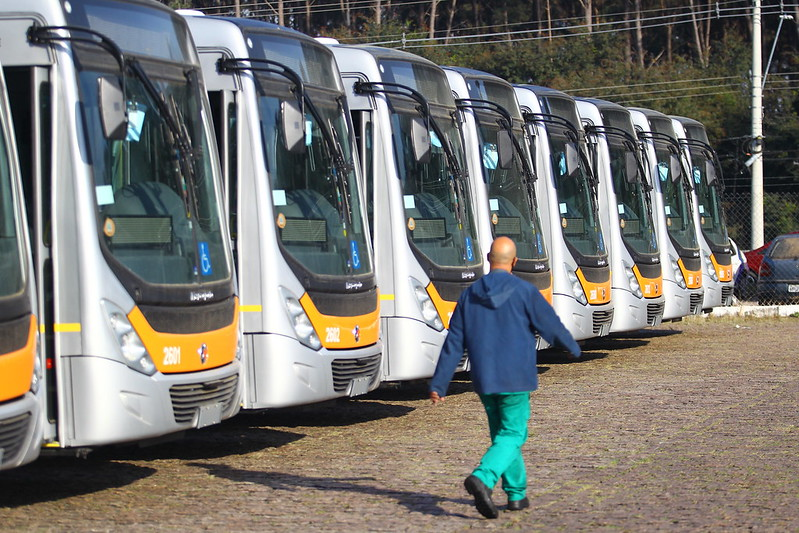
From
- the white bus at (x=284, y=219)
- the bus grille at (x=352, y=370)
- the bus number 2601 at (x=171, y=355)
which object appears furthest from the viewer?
the bus grille at (x=352, y=370)

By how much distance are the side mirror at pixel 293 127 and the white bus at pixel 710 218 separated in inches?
510

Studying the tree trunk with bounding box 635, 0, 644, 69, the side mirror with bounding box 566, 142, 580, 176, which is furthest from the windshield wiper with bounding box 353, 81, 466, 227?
the tree trunk with bounding box 635, 0, 644, 69

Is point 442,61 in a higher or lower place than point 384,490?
higher

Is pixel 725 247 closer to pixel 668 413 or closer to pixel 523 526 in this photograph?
pixel 668 413

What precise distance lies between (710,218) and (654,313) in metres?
4.24

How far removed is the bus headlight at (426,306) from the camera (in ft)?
43.1

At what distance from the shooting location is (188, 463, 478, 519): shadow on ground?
882cm

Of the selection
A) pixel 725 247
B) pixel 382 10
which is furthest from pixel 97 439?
pixel 382 10

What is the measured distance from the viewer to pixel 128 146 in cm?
924

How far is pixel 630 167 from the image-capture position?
66.1 ft

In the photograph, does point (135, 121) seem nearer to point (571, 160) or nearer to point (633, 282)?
point (571, 160)

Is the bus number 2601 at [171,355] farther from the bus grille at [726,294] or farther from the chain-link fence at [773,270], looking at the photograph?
the chain-link fence at [773,270]

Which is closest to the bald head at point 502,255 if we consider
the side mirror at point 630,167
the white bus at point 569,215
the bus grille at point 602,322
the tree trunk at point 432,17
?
the white bus at point 569,215

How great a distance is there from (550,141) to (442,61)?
38.8 meters
